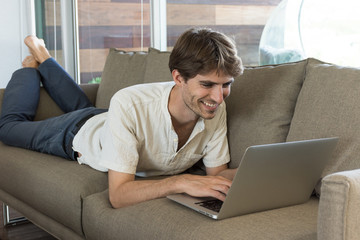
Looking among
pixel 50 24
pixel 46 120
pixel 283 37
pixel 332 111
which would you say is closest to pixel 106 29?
pixel 50 24

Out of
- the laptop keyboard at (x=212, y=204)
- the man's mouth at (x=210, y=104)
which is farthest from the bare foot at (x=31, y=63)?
the laptop keyboard at (x=212, y=204)

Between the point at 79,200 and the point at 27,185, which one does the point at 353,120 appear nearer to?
the point at 79,200

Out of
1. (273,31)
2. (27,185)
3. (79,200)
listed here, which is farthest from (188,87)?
(273,31)

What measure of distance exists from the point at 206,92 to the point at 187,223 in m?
0.41

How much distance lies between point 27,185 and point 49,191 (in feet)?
0.65

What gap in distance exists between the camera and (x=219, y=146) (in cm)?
200

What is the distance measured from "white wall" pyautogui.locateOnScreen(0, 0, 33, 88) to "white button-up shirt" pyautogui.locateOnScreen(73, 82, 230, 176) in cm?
308

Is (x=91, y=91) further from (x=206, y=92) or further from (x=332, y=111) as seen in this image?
(x=332, y=111)

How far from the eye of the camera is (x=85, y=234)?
1918mm

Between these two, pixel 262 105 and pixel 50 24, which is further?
pixel 50 24

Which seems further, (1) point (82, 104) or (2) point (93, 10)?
(2) point (93, 10)

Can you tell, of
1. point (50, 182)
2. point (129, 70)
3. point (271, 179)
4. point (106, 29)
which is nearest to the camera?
point (271, 179)

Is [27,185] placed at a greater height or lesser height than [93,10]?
lesser

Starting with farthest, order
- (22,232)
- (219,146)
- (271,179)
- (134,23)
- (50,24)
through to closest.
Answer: (50,24) → (134,23) → (22,232) → (219,146) → (271,179)
